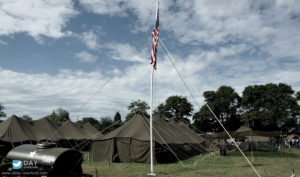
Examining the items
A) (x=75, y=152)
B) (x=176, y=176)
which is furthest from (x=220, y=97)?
(x=75, y=152)

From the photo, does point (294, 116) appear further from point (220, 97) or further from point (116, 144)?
point (116, 144)

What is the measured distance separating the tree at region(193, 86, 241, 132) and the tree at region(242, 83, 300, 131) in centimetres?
645

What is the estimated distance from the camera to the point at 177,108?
6719 cm

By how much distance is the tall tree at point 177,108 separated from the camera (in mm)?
66494

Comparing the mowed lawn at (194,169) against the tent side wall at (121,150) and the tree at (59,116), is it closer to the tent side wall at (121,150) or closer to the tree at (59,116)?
the tent side wall at (121,150)

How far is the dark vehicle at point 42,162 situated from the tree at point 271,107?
161 ft

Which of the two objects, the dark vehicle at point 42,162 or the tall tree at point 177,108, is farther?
the tall tree at point 177,108

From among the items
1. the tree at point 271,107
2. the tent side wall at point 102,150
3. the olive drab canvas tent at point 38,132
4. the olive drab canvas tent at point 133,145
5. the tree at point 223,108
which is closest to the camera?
the olive drab canvas tent at point 133,145

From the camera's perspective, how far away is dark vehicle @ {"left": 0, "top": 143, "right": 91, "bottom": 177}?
543 cm

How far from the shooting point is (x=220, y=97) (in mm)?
60625

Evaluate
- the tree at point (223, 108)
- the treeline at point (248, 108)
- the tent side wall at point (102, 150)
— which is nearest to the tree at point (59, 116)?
the treeline at point (248, 108)

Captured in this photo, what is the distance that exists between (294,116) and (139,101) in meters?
34.2

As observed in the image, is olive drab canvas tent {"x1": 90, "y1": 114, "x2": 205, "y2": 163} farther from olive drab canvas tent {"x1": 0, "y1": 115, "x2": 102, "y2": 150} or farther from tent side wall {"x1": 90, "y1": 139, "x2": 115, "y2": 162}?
olive drab canvas tent {"x1": 0, "y1": 115, "x2": 102, "y2": 150}

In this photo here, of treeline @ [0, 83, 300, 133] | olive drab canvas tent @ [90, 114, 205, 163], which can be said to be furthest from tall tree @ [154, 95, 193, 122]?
olive drab canvas tent @ [90, 114, 205, 163]
